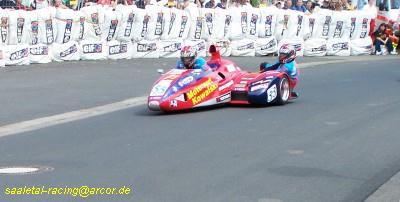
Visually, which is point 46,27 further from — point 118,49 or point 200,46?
point 200,46

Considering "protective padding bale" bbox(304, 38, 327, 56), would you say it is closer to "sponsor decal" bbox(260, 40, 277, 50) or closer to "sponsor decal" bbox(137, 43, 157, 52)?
"sponsor decal" bbox(260, 40, 277, 50)

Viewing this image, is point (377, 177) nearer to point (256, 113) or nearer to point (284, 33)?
point (256, 113)

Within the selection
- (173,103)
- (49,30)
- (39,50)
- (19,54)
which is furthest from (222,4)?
(173,103)

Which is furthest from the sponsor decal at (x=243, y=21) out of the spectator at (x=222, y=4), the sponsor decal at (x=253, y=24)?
the spectator at (x=222, y=4)

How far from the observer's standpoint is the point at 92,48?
23359 millimetres

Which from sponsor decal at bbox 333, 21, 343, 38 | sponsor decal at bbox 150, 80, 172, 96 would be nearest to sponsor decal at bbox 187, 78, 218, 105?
sponsor decal at bbox 150, 80, 172, 96

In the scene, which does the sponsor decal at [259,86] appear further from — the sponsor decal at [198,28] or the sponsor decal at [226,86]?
the sponsor decal at [198,28]

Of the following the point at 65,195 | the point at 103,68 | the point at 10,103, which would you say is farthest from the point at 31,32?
the point at 65,195

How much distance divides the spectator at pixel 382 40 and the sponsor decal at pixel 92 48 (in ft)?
39.2

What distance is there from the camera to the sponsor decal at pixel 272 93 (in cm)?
1438

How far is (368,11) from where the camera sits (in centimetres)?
3106

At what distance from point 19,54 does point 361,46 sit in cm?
1390

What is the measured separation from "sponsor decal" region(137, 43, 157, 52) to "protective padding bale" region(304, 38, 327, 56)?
6.08 metres

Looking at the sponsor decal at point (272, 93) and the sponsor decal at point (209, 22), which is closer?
the sponsor decal at point (272, 93)
